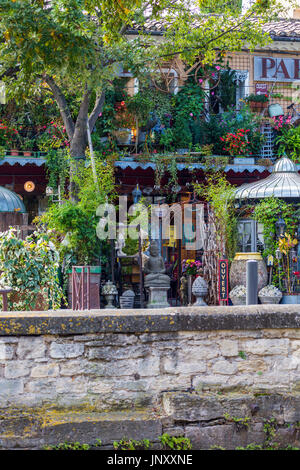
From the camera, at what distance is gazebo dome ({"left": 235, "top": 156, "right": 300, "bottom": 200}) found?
12.2 meters

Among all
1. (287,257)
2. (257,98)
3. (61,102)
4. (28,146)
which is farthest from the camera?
(257,98)

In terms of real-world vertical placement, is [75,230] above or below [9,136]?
below

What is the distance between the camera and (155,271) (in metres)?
12.1

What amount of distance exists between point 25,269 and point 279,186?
675 cm

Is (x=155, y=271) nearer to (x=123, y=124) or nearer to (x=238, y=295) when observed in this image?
(x=238, y=295)

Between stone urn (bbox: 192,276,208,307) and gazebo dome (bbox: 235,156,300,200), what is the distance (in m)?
2.19

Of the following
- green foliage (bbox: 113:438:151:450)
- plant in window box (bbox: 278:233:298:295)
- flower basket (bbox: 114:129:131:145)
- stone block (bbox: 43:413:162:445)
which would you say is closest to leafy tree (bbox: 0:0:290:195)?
flower basket (bbox: 114:129:131:145)

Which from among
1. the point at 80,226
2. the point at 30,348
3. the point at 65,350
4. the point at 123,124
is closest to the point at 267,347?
the point at 65,350

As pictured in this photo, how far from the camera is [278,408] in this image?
4727mm

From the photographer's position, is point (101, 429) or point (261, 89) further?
point (261, 89)

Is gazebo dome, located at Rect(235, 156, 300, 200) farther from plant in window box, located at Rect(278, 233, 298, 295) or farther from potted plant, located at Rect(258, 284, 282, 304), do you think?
potted plant, located at Rect(258, 284, 282, 304)

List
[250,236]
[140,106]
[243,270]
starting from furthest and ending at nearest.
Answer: [140,106] < [250,236] < [243,270]

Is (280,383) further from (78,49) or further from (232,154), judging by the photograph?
(232,154)

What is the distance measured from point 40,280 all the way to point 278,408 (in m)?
3.44
